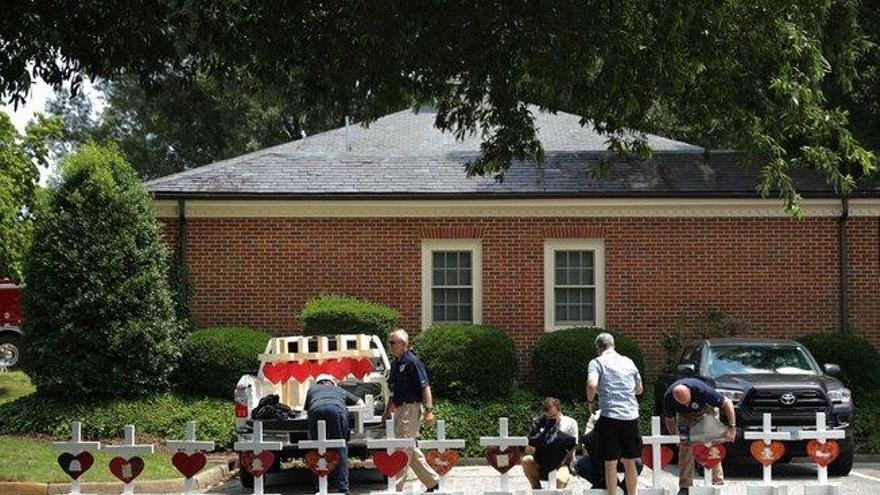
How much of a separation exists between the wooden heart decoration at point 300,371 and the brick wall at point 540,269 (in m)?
4.70

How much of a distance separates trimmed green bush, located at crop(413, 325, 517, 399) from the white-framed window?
2.18 m

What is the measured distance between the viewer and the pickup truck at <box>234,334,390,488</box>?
553 inches

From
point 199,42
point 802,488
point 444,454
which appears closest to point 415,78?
point 199,42

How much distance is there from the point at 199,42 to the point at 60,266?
7119mm

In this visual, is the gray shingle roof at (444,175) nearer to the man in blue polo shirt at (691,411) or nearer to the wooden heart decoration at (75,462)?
the man in blue polo shirt at (691,411)

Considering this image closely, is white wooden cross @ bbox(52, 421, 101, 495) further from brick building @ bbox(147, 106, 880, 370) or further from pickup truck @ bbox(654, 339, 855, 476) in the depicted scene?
brick building @ bbox(147, 106, 880, 370)

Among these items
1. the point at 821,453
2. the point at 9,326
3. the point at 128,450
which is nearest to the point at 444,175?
the point at 821,453

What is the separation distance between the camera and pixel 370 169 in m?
22.5

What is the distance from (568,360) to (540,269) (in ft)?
7.58

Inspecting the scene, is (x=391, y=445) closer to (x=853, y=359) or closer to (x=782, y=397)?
(x=782, y=397)

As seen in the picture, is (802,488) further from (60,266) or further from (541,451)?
(60,266)

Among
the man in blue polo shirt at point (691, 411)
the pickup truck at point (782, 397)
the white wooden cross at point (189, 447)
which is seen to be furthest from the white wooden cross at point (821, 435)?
the white wooden cross at point (189, 447)

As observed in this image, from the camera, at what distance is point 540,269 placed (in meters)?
21.5

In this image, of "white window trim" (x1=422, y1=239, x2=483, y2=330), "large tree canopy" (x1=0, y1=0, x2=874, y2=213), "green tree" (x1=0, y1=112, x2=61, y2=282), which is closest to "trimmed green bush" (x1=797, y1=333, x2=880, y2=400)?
"white window trim" (x1=422, y1=239, x2=483, y2=330)
